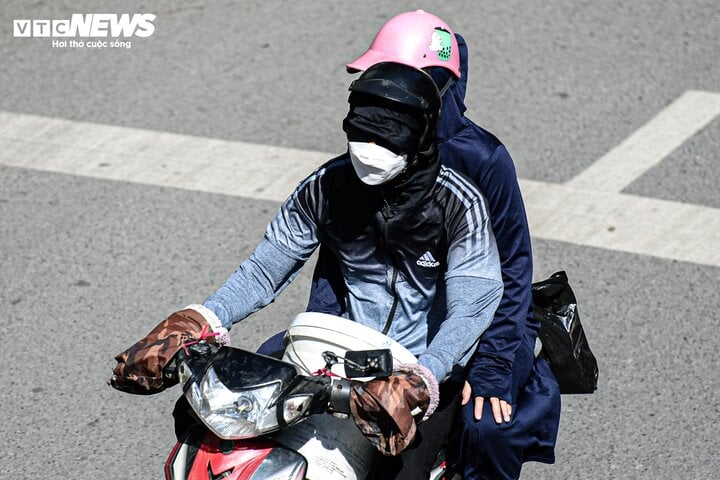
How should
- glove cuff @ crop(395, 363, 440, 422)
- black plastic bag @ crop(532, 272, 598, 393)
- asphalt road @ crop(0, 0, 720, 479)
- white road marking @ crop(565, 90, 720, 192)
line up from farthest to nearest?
1. white road marking @ crop(565, 90, 720, 192)
2. asphalt road @ crop(0, 0, 720, 479)
3. black plastic bag @ crop(532, 272, 598, 393)
4. glove cuff @ crop(395, 363, 440, 422)

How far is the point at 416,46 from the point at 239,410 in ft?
4.74

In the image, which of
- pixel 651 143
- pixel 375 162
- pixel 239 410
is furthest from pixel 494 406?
pixel 651 143

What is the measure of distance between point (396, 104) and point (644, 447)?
2135mm

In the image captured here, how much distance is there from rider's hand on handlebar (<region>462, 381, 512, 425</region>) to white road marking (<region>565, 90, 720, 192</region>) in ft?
9.63

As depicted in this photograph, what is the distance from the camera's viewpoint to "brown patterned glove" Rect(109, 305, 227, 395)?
2.76 metres

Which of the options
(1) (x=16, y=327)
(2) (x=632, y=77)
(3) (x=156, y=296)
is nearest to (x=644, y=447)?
(3) (x=156, y=296)

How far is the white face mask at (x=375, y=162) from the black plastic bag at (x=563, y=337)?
3.33 feet

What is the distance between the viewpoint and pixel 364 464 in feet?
9.41

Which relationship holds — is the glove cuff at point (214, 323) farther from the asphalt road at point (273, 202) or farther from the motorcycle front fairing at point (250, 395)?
the asphalt road at point (273, 202)

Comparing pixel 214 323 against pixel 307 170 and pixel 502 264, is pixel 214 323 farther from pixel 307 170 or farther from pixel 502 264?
pixel 307 170

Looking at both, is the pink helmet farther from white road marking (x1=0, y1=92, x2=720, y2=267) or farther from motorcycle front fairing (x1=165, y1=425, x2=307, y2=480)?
white road marking (x1=0, y1=92, x2=720, y2=267)

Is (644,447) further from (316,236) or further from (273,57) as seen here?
(273,57)

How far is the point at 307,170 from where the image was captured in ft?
20.0

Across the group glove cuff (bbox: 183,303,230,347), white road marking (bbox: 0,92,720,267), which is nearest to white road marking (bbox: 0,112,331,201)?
white road marking (bbox: 0,92,720,267)
